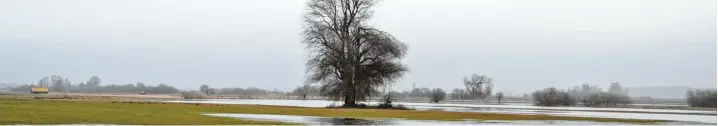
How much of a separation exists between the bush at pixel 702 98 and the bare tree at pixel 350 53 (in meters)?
55.3

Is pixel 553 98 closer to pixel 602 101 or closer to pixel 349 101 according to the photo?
pixel 602 101

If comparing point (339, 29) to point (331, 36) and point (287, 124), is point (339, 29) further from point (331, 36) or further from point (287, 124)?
point (287, 124)

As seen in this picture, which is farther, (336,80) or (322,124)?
(336,80)

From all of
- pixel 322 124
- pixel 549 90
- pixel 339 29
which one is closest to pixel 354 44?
pixel 339 29

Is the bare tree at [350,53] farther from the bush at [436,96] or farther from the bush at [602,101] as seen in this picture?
the bush at [436,96]

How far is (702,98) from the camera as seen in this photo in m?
99.4

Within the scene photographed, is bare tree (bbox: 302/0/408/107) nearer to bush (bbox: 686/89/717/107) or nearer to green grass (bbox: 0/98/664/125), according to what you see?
green grass (bbox: 0/98/664/125)

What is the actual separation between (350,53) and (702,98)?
6033 centimetres

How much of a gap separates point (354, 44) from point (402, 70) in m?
4.70

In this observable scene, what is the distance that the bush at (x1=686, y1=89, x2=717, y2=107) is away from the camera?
98.5 meters

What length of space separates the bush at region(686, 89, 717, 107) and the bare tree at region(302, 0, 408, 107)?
55341 mm

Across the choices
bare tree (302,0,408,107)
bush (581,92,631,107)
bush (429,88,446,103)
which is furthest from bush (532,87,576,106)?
bare tree (302,0,408,107)

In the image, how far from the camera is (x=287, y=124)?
1280 inches

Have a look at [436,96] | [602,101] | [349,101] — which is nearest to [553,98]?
[602,101]
